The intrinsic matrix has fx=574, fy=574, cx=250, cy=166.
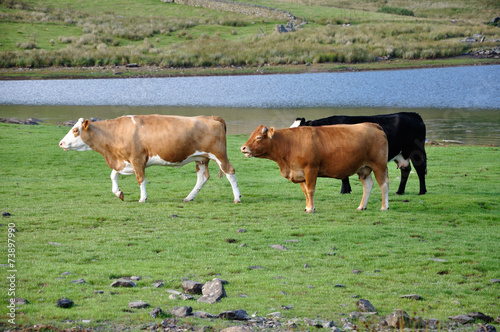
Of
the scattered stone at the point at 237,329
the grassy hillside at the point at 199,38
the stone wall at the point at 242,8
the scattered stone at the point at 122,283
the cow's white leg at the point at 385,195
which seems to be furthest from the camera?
the stone wall at the point at 242,8

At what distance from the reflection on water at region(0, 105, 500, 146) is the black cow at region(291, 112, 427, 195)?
12.7 metres

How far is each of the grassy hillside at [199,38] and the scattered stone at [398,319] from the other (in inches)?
2207

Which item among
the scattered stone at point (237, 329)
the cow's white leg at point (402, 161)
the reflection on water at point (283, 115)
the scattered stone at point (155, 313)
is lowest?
the reflection on water at point (283, 115)

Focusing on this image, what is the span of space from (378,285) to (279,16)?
83.5 m

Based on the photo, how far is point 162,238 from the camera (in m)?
9.20

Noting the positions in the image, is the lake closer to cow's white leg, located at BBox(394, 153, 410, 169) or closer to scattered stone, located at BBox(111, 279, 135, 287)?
cow's white leg, located at BBox(394, 153, 410, 169)

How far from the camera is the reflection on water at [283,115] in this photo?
91.5 feet

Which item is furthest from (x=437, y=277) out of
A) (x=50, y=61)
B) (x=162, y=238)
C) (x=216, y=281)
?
(x=50, y=61)

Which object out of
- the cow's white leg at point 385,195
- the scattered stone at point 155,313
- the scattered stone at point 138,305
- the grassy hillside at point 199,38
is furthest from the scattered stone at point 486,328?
the grassy hillside at point 199,38

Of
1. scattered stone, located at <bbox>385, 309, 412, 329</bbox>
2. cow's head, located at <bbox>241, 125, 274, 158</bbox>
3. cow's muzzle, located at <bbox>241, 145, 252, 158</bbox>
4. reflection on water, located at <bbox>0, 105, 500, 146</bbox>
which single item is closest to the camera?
scattered stone, located at <bbox>385, 309, 412, 329</bbox>

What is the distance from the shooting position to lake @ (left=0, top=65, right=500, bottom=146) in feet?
110

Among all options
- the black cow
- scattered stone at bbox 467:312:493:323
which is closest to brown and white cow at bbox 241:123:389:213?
the black cow

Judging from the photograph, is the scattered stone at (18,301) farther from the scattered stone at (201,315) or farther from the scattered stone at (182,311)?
the scattered stone at (201,315)

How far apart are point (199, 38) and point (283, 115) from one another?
38426 millimetres
